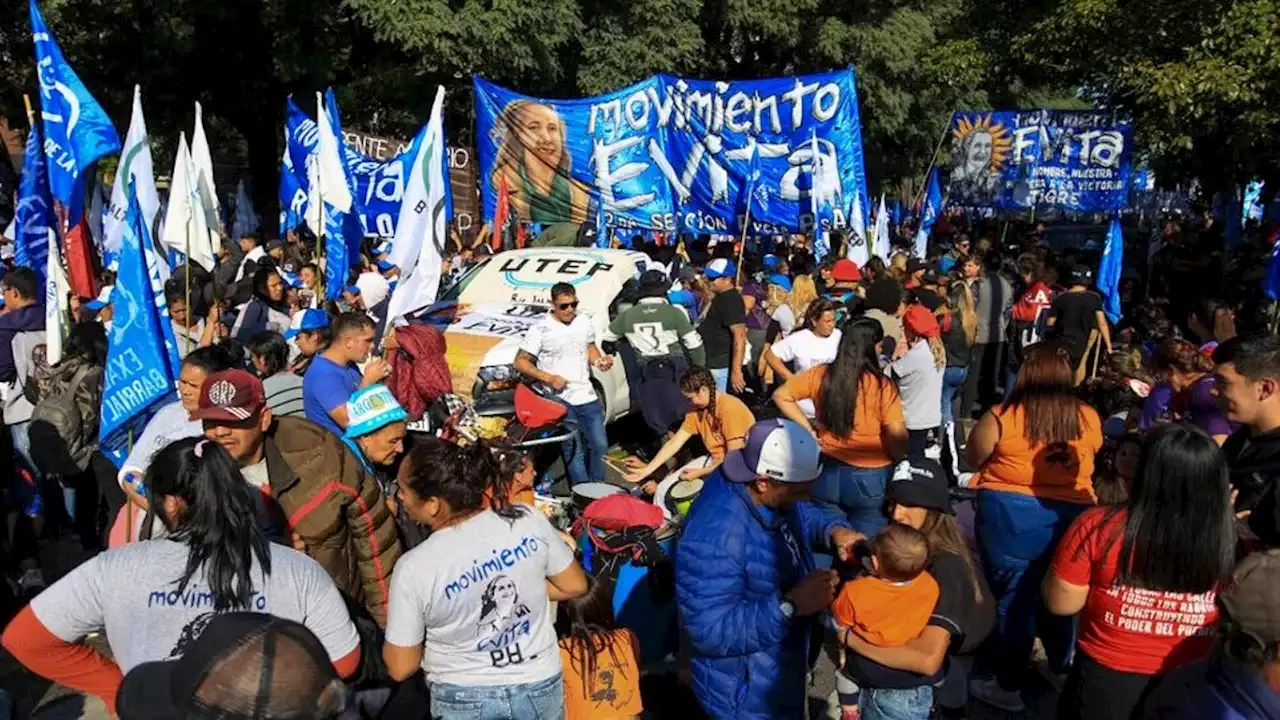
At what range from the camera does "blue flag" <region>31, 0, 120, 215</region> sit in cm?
797

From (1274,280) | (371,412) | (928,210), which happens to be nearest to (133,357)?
(371,412)

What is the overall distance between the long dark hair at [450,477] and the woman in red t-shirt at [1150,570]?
179 centimetres

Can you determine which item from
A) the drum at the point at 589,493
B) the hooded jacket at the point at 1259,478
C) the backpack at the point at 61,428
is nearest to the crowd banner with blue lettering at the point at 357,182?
the backpack at the point at 61,428

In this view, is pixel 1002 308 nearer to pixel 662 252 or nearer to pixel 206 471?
pixel 662 252

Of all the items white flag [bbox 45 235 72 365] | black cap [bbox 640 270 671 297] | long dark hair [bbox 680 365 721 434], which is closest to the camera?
long dark hair [bbox 680 365 721 434]

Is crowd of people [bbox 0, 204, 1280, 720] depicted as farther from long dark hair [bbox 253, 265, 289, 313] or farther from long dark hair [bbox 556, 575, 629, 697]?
long dark hair [bbox 253, 265, 289, 313]

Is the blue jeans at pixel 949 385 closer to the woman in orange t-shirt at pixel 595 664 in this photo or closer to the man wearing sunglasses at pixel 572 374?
the man wearing sunglasses at pixel 572 374

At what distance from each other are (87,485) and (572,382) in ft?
10.6

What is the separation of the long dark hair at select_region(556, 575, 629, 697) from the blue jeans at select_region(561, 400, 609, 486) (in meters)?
4.23

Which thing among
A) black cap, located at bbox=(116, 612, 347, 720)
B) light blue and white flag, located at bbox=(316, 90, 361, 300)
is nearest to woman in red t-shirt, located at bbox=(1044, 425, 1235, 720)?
black cap, located at bbox=(116, 612, 347, 720)

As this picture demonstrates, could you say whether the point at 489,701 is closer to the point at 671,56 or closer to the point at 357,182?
the point at 357,182

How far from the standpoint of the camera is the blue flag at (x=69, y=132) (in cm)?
797

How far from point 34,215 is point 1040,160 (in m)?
14.9

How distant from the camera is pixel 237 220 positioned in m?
19.5
